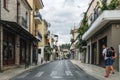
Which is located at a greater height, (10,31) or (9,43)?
(10,31)

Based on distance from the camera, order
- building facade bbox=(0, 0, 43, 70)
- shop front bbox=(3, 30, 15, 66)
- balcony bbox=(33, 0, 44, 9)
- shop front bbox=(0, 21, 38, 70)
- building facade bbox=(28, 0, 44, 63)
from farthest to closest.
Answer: balcony bbox=(33, 0, 44, 9) < building facade bbox=(28, 0, 44, 63) < shop front bbox=(3, 30, 15, 66) < building facade bbox=(0, 0, 43, 70) < shop front bbox=(0, 21, 38, 70)

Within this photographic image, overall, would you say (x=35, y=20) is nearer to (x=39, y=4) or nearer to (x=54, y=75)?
(x=39, y=4)

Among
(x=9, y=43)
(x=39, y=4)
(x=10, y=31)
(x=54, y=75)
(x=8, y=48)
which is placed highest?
(x=39, y=4)

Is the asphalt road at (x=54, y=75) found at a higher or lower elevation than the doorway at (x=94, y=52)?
lower

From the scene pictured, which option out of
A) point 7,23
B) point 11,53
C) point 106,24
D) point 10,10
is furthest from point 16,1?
point 106,24

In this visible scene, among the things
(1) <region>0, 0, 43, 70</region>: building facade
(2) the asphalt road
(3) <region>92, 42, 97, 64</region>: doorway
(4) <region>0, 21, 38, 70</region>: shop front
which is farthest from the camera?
(3) <region>92, 42, 97, 64</region>: doorway

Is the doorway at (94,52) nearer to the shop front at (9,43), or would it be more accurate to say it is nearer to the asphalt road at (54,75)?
the shop front at (9,43)

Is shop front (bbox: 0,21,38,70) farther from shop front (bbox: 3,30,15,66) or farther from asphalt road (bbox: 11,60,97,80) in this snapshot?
asphalt road (bbox: 11,60,97,80)

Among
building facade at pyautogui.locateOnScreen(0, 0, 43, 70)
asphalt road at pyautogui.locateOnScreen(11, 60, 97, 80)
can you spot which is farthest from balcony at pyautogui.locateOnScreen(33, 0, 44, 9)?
asphalt road at pyautogui.locateOnScreen(11, 60, 97, 80)

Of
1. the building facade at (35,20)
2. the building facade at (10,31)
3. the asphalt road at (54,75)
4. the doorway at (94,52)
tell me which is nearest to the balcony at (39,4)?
the building facade at (35,20)

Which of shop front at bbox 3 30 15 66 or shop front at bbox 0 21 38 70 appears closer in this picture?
shop front at bbox 0 21 38 70

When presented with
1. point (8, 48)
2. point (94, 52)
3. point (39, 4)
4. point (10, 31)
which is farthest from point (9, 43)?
point (39, 4)

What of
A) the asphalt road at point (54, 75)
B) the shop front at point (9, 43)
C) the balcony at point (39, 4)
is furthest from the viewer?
the balcony at point (39, 4)

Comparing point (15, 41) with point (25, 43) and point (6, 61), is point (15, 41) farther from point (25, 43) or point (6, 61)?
point (25, 43)
